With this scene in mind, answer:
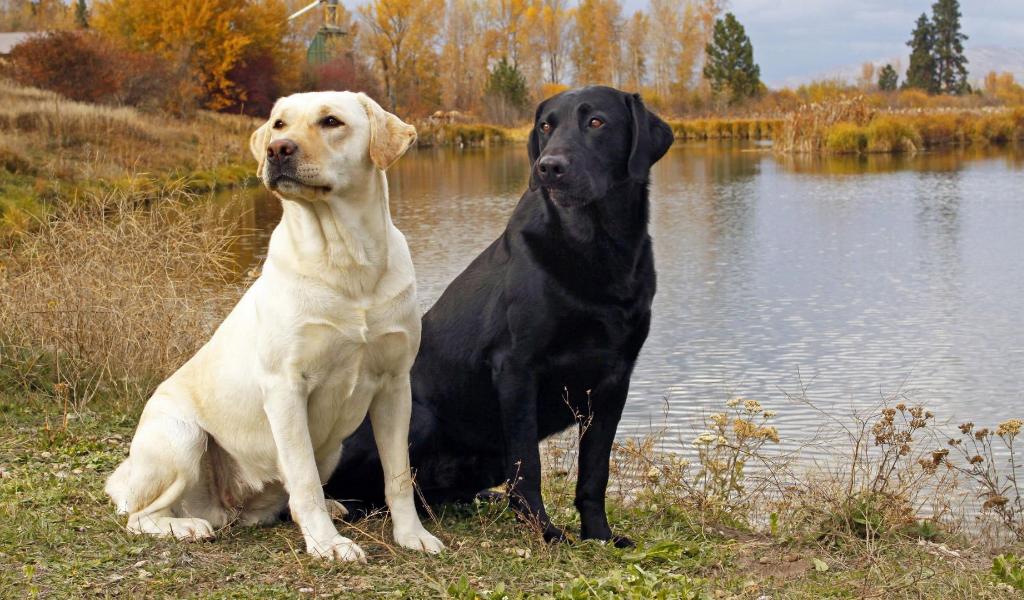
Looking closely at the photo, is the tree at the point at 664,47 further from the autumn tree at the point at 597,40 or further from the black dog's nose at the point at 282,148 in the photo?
the black dog's nose at the point at 282,148

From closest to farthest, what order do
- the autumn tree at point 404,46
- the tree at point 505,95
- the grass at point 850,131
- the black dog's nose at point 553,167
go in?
the black dog's nose at point 553,167
the grass at point 850,131
the tree at point 505,95
the autumn tree at point 404,46

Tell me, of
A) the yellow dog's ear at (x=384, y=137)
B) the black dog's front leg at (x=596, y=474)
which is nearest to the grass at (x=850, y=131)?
the black dog's front leg at (x=596, y=474)

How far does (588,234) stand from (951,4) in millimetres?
87591

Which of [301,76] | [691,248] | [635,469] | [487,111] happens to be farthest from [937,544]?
[487,111]

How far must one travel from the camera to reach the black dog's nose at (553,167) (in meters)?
4.36

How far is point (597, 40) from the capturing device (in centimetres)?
9144

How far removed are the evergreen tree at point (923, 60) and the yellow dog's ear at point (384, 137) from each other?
83.9m

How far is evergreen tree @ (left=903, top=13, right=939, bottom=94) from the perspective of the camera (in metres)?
82.1

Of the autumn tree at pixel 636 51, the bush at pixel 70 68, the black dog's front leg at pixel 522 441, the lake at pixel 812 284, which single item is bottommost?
the lake at pixel 812 284

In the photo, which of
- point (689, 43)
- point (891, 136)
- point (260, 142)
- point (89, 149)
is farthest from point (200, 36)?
point (689, 43)

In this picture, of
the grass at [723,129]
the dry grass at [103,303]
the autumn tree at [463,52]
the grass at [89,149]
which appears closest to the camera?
the dry grass at [103,303]

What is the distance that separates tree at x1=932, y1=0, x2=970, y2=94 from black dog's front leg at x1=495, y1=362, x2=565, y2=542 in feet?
278

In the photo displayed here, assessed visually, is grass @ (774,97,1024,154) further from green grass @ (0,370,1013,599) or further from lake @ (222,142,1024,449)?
green grass @ (0,370,1013,599)

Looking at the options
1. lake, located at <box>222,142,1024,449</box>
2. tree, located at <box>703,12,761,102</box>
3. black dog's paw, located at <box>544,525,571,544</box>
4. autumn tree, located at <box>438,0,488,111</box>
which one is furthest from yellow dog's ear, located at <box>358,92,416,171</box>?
autumn tree, located at <box>438,0,488,111</box>
